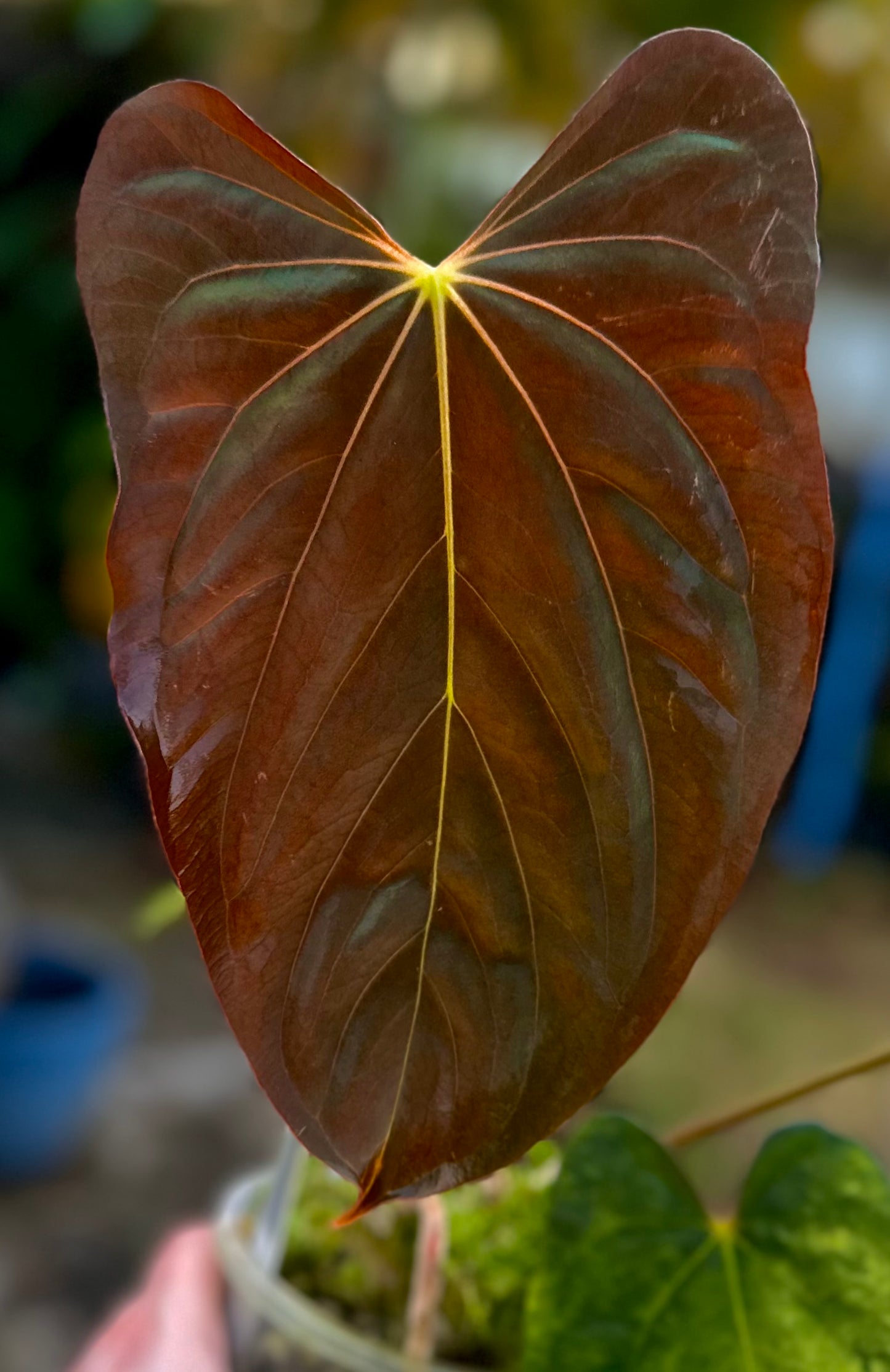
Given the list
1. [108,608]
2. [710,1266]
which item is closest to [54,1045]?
[108,608]

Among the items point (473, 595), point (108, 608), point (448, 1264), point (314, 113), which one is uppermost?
point (314, 113)

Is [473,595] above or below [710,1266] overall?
above

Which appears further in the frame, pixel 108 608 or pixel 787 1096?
pixel 108 608

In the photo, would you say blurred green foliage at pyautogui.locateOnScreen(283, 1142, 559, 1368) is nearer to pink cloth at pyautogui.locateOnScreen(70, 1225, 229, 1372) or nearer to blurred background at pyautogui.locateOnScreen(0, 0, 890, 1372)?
pink cloth at pyautogui.locateOnScreen(70, 1225, 229, 1372)

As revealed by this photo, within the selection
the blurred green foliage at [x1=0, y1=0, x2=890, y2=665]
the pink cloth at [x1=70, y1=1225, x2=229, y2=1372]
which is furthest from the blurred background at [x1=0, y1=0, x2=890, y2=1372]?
the pink cloth at [x1=70, y1=1225, x2=229, y2=1372]

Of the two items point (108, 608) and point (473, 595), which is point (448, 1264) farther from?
point (108, 608)

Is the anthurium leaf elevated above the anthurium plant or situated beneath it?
situated beneath

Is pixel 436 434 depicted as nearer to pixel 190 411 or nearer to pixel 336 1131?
pixel 190 411

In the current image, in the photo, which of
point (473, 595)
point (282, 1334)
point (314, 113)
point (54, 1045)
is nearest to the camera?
point (473, 595)
